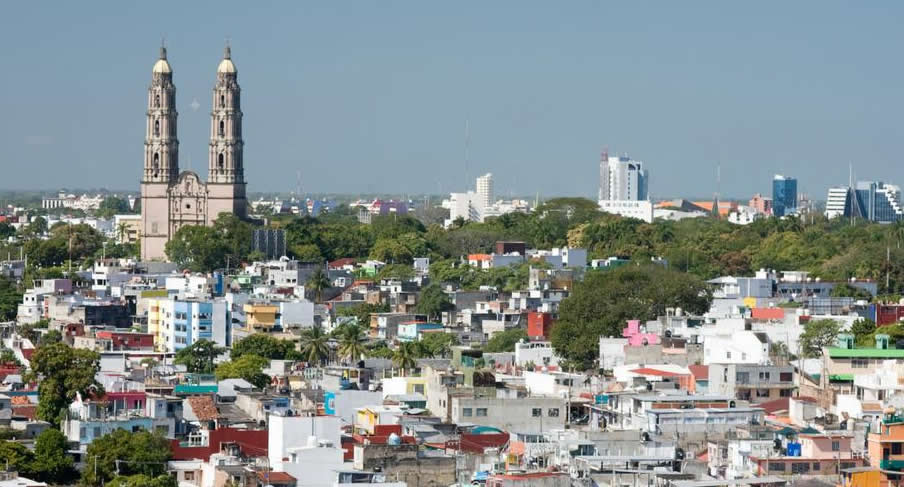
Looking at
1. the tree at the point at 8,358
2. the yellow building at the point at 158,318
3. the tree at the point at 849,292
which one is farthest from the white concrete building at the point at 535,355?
the tree at the point at 849,292

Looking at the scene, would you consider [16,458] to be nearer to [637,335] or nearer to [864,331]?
[637,335]

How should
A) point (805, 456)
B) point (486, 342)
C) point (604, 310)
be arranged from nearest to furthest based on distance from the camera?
point (805, 456) < point (604, 310) < point (486, 342)

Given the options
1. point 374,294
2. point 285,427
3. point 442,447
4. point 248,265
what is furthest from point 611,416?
point 248,265

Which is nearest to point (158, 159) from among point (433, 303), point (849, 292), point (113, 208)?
point (433, 303)

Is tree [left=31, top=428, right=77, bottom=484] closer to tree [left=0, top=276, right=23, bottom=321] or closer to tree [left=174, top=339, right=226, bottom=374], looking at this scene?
tree [left=174, top=339, right=226, bottom=374]

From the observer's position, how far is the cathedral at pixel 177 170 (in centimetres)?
10181

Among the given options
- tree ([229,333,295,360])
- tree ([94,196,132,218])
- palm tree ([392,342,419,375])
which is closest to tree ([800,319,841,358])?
palm tree ([392,342,419,375])

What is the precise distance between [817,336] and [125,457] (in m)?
19.1

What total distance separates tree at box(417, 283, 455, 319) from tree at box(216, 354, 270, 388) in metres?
17.9

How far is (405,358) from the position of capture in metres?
48.2

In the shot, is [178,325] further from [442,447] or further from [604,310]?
[442,447]

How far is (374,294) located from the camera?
72.8 meters

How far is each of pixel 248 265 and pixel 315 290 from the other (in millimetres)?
14839

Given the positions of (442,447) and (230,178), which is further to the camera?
(230,178)
